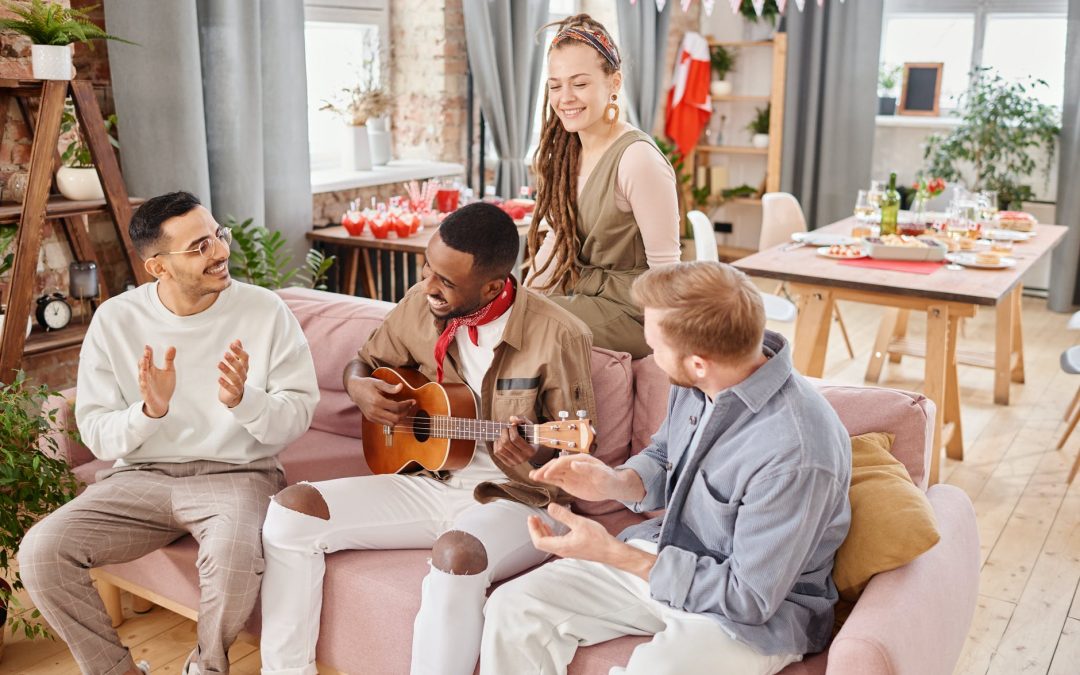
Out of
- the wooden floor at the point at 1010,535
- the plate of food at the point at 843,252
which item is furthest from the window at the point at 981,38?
the plate of food at the point at 843,252

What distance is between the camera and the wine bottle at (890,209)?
165 inches

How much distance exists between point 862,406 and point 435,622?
96cm

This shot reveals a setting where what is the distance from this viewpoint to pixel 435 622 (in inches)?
70.7

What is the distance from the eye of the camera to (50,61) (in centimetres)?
278

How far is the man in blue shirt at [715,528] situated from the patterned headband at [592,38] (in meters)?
0.95

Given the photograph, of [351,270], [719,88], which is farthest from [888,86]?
[351,270]

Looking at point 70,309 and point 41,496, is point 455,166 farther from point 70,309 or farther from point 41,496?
point 41,496

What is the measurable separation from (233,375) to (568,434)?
2.25 ft

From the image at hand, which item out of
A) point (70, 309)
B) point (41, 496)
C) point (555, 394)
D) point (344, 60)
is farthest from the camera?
point (344, 60)

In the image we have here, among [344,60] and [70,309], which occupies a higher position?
[344,60]

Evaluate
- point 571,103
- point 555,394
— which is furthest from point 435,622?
point 571,103

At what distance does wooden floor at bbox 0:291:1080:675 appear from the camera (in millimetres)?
2389

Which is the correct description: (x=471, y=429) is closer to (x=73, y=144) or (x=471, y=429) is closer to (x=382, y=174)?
(x=73, y=144)

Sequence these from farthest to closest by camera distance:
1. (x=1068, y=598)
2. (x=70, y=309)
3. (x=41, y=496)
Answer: (x=70, y=309)
(x=1068, y=598)
(x=41, y=496)
